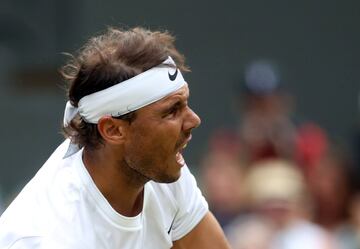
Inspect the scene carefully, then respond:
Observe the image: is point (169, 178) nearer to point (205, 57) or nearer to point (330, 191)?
point (330, 191)

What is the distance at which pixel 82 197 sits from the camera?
4.36 metres

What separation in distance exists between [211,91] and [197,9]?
644 mm

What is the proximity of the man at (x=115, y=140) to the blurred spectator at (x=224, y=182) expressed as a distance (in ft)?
10.3

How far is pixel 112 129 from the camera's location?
A: 4.44 metres

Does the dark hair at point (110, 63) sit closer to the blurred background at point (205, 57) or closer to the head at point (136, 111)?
the head at point (136, 111)

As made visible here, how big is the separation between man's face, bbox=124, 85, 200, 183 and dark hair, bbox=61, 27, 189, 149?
0.07 metres

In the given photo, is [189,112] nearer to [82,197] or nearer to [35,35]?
[82,197]

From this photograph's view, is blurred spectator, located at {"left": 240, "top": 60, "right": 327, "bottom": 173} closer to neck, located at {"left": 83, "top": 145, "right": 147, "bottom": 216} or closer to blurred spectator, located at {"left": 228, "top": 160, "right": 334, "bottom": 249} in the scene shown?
blurred spectator, located at {"left": 228, "top": 160, "right": 334, "bottom": 249}

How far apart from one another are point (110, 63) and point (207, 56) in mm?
5197

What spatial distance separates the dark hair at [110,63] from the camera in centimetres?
438

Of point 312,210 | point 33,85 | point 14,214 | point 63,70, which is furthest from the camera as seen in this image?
point 33,85

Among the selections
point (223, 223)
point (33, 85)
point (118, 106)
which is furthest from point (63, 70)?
point (33, 85)

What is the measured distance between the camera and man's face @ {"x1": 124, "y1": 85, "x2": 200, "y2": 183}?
437 cm

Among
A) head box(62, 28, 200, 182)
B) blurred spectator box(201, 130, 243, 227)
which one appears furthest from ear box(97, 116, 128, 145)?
blurred spectator box(201, 130, 243, 227)
